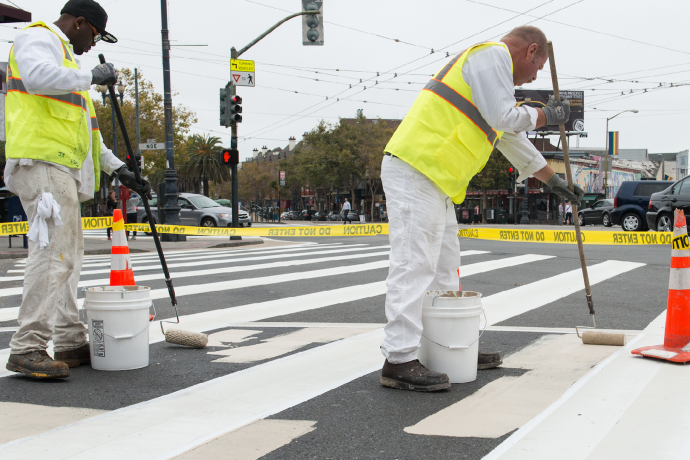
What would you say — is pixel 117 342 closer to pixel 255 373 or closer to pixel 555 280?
pixel 255 373

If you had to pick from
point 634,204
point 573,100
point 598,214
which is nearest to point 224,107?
point 634,204

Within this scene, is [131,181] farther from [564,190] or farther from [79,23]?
[564,190]

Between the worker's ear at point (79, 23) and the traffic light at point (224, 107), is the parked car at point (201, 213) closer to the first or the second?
the traffic light at point (224, 107)

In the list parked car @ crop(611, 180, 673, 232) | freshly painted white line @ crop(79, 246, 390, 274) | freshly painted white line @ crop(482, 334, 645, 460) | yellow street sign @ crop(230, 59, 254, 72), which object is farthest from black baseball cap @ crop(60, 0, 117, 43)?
parked car @ crop(611, 180, 673, 232)

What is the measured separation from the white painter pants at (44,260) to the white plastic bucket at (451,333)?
2.06 m

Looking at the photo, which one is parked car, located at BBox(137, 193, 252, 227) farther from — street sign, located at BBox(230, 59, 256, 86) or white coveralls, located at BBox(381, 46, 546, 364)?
white coveralls, located at BBox(381, 46, 546, 364)

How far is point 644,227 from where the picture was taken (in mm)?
21938

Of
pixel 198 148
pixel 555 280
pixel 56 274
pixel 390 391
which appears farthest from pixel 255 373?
pixel 198 148

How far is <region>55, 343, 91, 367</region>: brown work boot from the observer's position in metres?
3.71

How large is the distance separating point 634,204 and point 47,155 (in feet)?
73.6

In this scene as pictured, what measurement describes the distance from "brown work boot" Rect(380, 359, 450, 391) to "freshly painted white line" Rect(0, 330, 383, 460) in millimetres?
289

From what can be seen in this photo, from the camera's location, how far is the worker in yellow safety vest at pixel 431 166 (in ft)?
10.4

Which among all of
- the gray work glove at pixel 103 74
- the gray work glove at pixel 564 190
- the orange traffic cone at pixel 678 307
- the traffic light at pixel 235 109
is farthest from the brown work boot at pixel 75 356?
the traffic light at pixel 235 109

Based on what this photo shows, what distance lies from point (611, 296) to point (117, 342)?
4.98 metres
